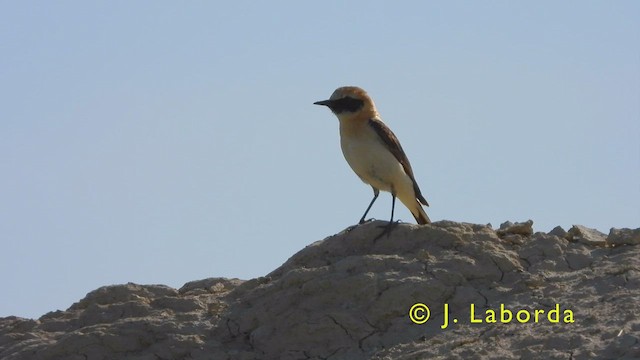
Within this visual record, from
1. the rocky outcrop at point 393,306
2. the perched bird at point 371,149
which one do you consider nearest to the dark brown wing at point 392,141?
the perched bird at point 371,149

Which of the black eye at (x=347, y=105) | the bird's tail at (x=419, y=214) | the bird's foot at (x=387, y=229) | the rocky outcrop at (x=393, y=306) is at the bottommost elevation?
the rocky outcrop at (x=393, y=306)

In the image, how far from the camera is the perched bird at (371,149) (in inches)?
478

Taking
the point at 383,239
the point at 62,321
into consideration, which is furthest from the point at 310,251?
the point at 62,321

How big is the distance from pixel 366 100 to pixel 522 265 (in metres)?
3.16

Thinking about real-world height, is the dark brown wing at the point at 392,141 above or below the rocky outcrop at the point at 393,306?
above

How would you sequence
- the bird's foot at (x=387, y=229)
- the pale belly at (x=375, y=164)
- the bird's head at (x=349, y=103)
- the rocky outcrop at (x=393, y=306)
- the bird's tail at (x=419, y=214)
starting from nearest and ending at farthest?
the rocky outcrop at (x=393, y=306)
the bird's foot at (x=387, y=229)
the pale belly at (x=375, y=164)
the bird's head at (x=349, y=103)
the bird's tail at (x=419, y=214)

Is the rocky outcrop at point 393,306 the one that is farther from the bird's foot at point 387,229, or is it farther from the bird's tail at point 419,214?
the bird's tail at point 419,214

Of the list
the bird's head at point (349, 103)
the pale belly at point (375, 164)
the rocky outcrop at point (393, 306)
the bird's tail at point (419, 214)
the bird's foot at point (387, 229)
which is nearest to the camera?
the rocky outcrop at point (393, 306)

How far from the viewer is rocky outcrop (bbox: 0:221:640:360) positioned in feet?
29.8

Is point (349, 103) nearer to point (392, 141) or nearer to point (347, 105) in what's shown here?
point (347, 105)

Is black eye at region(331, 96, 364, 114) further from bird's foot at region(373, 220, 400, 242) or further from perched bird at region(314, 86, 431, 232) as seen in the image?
bird's foot at region(373, 220, 400, 242)

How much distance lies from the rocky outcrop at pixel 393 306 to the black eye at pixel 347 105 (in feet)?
6.53

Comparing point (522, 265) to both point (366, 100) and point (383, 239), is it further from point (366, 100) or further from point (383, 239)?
point (366, 100)

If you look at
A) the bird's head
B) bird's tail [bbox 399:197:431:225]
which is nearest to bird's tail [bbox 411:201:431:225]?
bird's tail [bbox 399:197:431:225]
